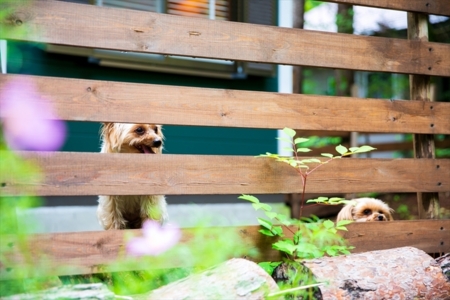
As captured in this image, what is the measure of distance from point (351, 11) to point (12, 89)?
8.27 m

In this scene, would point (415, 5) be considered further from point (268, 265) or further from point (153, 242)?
point (153, 242)

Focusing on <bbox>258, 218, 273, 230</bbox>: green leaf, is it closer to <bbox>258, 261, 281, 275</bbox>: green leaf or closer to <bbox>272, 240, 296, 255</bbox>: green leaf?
<bbox>272, 240, 296, 255</bbox>: green leaf

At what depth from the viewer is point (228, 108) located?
3.54m

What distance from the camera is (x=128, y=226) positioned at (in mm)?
4434

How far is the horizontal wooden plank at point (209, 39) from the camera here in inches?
121

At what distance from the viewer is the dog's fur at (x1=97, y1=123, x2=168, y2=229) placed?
4273mm

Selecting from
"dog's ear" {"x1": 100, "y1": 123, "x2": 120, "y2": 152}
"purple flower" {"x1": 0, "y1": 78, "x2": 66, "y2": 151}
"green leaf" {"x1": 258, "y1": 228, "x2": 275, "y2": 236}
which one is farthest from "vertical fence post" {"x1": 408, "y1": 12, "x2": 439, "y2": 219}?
"purple flower" {"x1": 0, "y1": 78, "x2": 66, "y2": 151}

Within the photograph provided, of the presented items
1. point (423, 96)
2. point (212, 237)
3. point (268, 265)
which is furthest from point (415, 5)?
point (212, 237)

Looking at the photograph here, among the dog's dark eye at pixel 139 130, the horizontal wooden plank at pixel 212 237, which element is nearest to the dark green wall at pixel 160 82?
the dog's dark eye at pixel 139 130

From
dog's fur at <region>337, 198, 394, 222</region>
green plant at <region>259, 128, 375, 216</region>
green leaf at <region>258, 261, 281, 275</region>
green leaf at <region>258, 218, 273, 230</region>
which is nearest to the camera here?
green plant at <region>259, 128, 375, 216</region>

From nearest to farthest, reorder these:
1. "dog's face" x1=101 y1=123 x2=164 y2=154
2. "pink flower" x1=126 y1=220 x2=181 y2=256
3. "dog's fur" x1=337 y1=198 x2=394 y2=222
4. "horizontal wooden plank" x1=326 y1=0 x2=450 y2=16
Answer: "pink flower" x1=126 y1=220 x2=181 y2=256 < "horizontal wooden plank" x1=326 y1=0 x2=450 y2=16 < "dog's face" x1=101 y1=123 x2=164 y2=154 < "dog's fur" x1=337 y1=198 x2=394 y2=222

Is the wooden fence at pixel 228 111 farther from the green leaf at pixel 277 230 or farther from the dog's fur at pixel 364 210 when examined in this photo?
the dog's fur at pixel 364 210

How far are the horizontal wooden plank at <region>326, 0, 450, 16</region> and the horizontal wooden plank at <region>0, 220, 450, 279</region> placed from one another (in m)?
1.53

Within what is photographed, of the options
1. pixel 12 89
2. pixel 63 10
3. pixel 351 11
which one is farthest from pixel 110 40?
pixel 351 11
